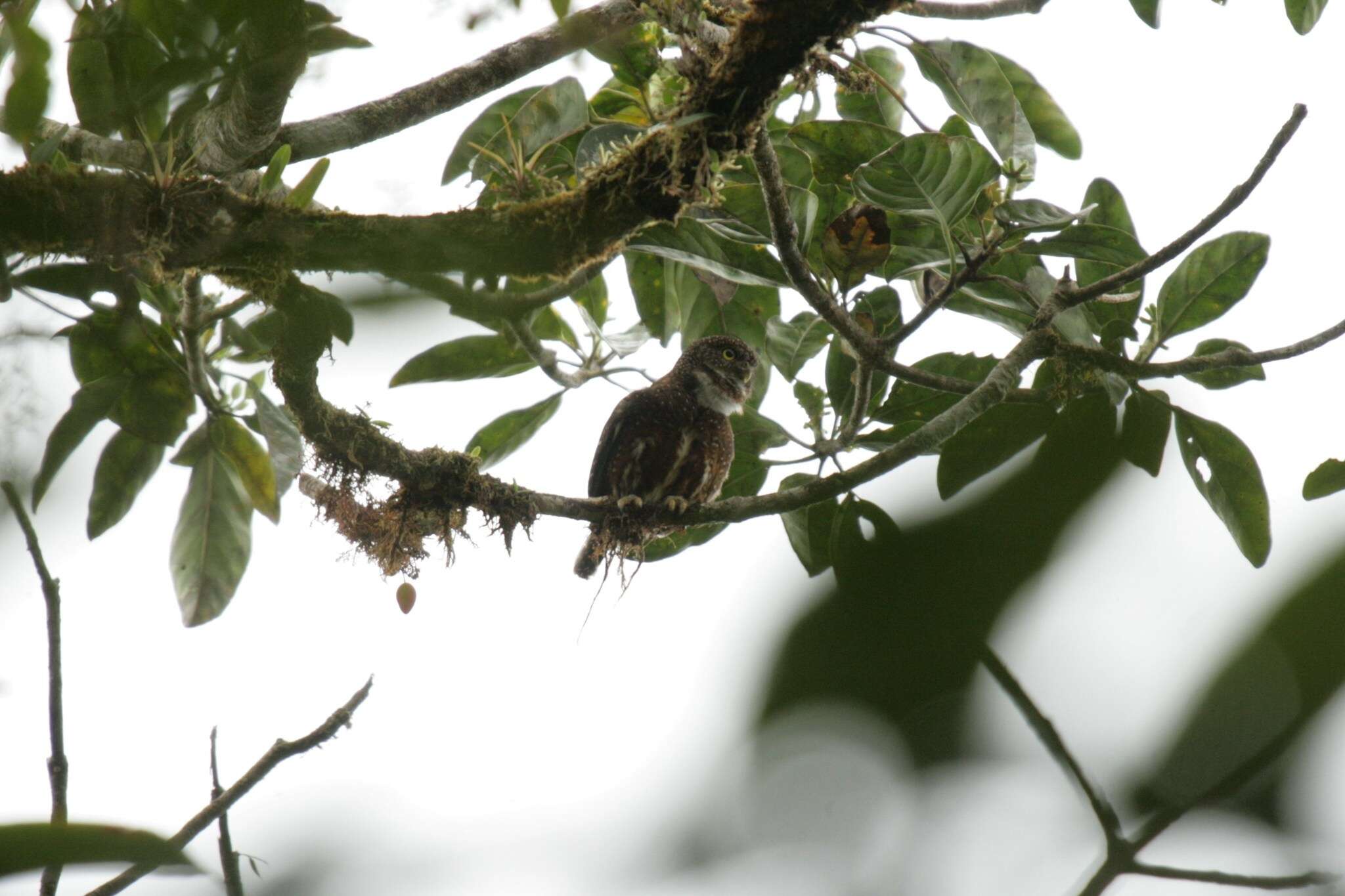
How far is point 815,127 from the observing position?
145 inches

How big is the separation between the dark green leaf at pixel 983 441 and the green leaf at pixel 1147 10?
52.2 inches

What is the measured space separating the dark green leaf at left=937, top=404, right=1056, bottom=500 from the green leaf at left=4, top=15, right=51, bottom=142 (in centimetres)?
202

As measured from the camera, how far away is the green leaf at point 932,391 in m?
4.15

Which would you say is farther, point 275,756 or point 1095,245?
point 1095,245

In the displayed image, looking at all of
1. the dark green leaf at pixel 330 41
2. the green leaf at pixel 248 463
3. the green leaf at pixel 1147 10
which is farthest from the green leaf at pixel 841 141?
the dark green leaf at pixel 330 41

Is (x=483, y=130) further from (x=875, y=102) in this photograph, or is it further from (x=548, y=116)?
(x=875, y=102)

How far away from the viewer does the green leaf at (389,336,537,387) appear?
13.8 ft

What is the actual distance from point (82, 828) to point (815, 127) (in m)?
3.47

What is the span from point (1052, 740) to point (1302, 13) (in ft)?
12.9

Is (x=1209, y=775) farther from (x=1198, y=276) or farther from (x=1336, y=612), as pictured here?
(x=1198, y=276)

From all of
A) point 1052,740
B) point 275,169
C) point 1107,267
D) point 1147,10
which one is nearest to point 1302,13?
point 1147,10

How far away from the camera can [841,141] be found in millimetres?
3697

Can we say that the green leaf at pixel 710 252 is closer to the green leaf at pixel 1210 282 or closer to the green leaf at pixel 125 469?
the green leaf at pixel 1210 282

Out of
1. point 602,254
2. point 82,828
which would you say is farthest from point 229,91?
point 602,254
